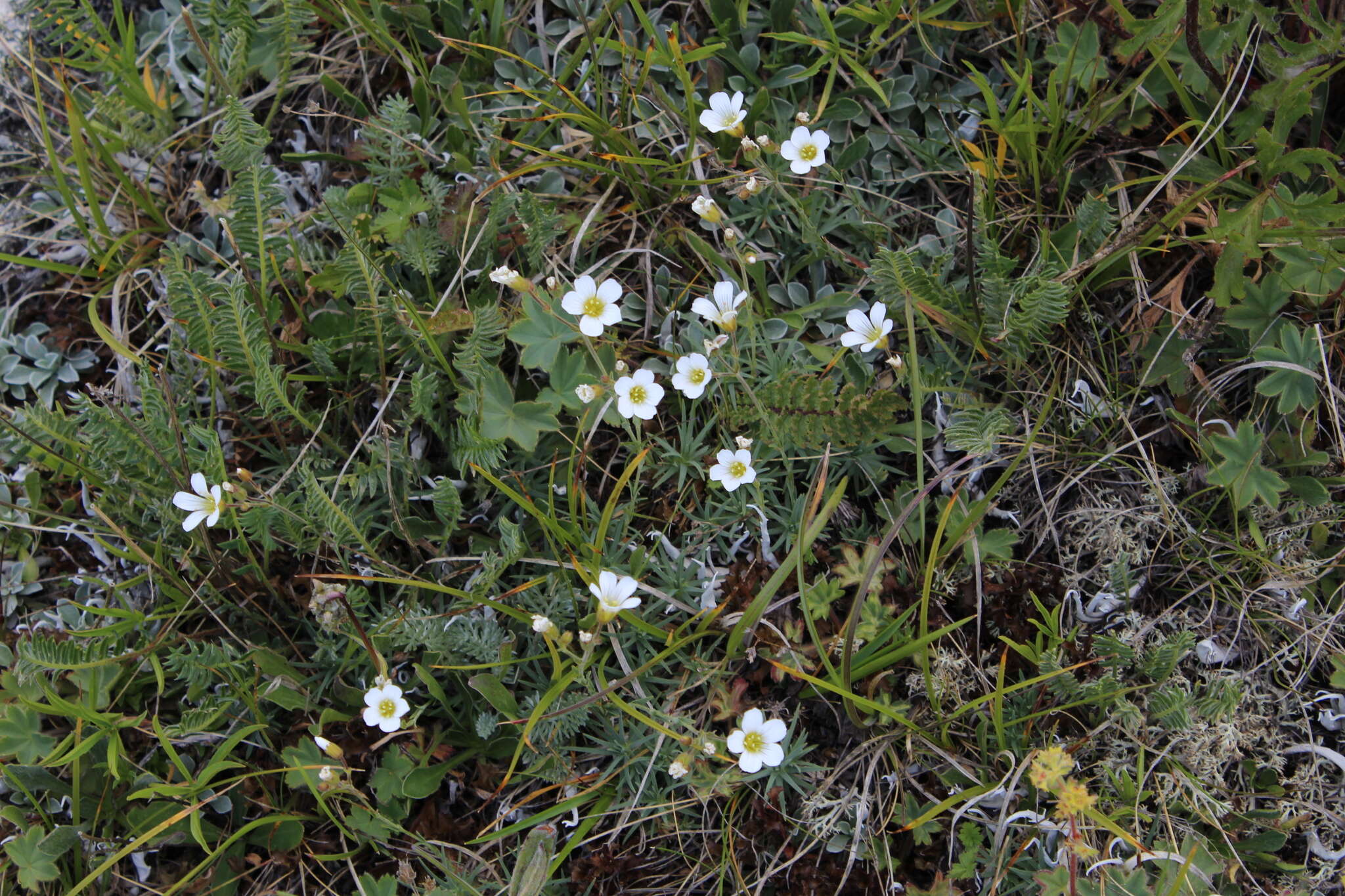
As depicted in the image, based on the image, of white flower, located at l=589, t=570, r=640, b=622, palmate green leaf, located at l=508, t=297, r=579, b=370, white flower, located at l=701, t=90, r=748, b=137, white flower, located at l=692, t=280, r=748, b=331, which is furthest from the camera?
white flower, located at l=701, t=90, r=748, b=137

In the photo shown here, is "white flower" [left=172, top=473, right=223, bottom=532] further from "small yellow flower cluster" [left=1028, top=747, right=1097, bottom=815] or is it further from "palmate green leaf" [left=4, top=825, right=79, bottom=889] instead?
"small yellow flower cluster" [left=1028, top=747, right=1097, bottom=815]

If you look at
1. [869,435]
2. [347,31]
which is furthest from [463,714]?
[347,31]

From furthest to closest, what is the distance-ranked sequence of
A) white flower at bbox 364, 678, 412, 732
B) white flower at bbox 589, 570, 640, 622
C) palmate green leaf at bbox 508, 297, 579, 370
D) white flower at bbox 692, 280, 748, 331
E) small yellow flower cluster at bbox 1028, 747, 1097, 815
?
palmate green leaf at bbox 508, 297, 579, 370
white flower at bbox 692, 280, 748, 331
white flower at bbox 364, 678, 412, 732
white flower at bbox 589, 570, 640, 622
small yellow flower cluster at bbox 1028, 747, 1097, 815

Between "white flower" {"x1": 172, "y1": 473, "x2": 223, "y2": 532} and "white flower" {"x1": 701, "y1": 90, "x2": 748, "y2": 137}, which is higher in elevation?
"white flower" {"x1": 701, "y1": 90, "x2": 748, "y2": 137}

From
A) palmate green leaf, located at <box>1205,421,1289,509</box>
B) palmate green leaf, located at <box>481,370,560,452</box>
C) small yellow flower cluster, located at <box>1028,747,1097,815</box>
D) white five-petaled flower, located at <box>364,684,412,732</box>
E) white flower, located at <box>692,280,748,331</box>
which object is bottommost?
white five-petaled flower, located at <box>364,684,412,732</box>

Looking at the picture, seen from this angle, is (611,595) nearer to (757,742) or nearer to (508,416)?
(757,742)

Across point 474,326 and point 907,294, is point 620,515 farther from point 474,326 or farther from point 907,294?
point 907,294

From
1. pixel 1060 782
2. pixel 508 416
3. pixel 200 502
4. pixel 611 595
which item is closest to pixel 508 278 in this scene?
pixel 508 416

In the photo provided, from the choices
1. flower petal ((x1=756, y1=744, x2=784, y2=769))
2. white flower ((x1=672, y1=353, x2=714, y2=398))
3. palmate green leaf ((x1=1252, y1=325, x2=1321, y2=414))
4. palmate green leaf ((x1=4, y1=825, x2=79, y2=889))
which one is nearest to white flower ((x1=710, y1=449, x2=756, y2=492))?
white flower ((x1=672, y1=353, x2=714, y2=398))
